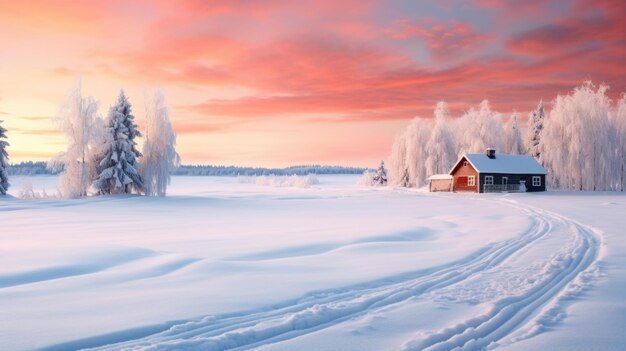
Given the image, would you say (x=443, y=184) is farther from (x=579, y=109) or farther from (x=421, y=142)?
(x=579, y=109)

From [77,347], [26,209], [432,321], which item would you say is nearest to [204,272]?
[77,347]

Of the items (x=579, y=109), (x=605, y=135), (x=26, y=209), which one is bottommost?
(x=26, y=209)

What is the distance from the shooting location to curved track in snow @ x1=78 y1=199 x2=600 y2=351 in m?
5.13

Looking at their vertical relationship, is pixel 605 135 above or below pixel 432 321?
above

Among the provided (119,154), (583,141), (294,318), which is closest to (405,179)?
(583,141)

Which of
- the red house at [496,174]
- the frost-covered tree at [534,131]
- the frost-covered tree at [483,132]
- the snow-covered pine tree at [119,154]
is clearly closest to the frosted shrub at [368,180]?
the frost-covered tree at [483,132]

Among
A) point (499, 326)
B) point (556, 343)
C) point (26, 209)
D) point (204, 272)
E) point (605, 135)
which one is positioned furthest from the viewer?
point (605, 135)

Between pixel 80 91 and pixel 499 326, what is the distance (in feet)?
130

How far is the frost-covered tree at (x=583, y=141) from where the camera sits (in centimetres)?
4619

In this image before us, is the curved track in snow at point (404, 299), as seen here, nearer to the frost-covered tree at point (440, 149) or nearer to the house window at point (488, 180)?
the house window at point (488, 180)

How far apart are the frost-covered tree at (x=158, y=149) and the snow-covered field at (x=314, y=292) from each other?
25.0m

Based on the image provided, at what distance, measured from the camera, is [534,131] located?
6222cm

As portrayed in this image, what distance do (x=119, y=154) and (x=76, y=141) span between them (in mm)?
3377

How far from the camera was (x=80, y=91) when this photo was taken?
37656mm
